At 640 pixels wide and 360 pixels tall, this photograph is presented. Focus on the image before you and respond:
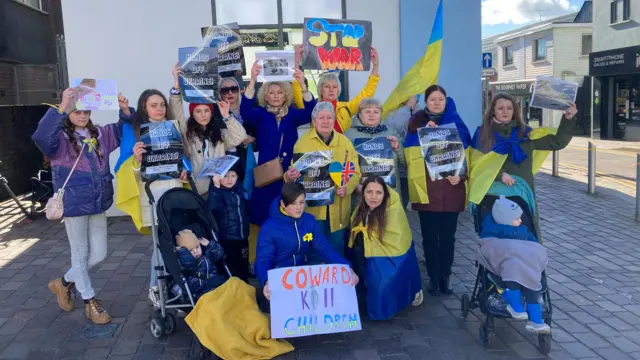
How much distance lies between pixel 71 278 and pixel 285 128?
7.77 feet

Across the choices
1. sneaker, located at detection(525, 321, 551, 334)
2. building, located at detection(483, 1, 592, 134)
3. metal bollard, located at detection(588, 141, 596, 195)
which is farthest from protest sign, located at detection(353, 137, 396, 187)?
building, located at detection(483, 1, 592, 134)

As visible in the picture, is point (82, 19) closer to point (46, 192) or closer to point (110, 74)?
point (110, 74)

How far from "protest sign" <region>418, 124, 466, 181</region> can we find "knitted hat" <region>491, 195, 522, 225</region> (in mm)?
673

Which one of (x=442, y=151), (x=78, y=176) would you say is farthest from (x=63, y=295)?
(x=442, y=151)

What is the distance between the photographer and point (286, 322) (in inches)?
160

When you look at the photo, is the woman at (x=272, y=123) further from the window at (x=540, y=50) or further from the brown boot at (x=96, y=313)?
the window at (x=540, y=50)

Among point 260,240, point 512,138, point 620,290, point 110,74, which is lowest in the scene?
point 620,290

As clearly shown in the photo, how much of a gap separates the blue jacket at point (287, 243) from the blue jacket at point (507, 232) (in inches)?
47.0

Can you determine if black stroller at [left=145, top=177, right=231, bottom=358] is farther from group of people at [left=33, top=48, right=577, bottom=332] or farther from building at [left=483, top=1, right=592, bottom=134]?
building at [left=483, top=1, right=592, bottom=134]

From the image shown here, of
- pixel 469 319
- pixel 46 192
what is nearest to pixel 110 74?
pixel 46 192

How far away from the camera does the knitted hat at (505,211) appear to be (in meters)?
4.21

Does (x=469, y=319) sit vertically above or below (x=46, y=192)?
below

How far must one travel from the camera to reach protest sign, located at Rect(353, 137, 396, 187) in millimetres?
4973

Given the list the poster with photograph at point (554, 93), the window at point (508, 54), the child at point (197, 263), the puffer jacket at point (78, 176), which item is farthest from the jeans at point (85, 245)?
the window at point (508, 54)
